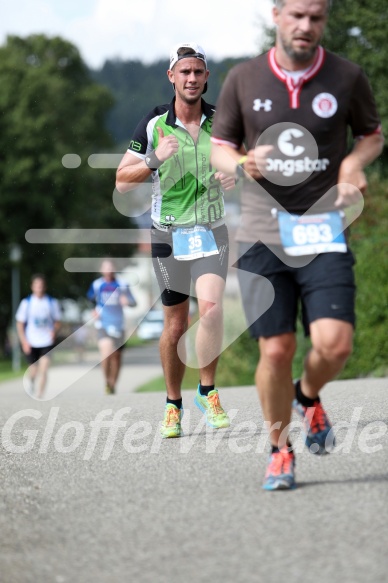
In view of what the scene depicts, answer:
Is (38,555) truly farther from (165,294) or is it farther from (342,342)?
(165,294)

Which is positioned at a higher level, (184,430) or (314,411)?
(314,411)

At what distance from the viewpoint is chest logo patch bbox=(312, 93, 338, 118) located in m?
5.36

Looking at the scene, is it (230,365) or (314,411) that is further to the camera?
(230,365)

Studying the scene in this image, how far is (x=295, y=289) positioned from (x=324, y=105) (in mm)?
852

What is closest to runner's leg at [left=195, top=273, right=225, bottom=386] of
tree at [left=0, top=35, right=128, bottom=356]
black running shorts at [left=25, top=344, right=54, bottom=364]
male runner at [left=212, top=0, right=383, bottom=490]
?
male runner at [left=212, top=0, right=383, bottom=490]

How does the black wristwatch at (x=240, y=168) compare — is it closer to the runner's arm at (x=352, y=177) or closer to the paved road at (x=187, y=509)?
the runner's arm at (x=352, y=177)

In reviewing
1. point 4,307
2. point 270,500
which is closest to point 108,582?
point 270,500

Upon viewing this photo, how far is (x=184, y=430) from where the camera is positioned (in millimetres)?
8125

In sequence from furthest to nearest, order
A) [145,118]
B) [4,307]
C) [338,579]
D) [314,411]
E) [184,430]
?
[4,307]
[184,430]
[145,118]
[314,411]
[338,579]

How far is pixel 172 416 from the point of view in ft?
25.5

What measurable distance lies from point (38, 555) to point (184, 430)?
11.9ft

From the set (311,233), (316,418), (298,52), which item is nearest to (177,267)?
(316,418)

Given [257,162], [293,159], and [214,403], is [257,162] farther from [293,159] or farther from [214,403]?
[214,403]

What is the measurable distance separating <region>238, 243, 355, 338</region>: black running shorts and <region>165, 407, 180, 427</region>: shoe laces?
2363mm
